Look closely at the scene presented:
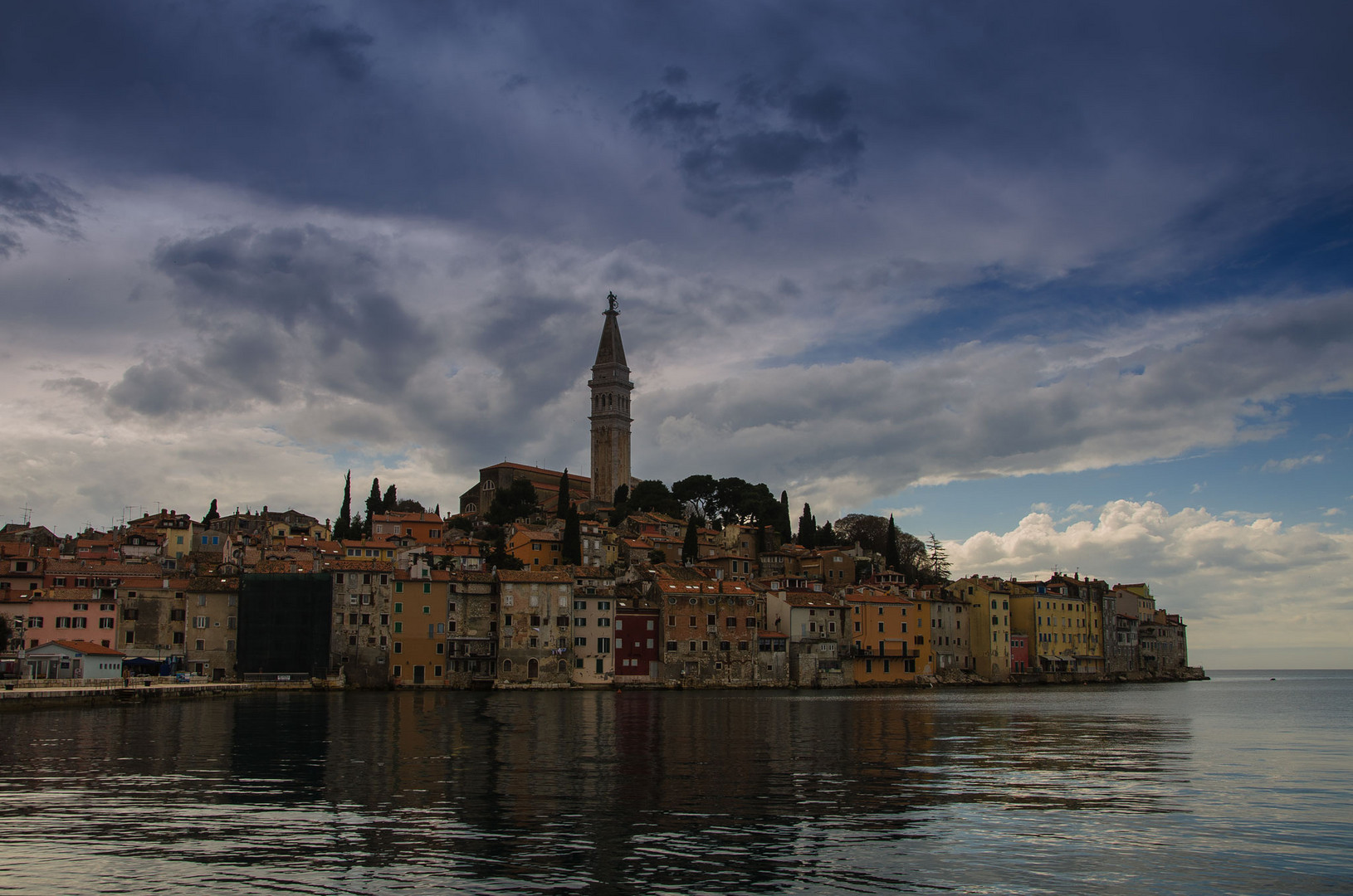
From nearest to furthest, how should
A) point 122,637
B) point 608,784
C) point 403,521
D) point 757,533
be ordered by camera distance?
point 608,784, point 122,637, point 403,521, point 757,533

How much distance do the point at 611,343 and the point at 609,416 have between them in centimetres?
1109

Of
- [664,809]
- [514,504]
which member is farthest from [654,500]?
[664,809]

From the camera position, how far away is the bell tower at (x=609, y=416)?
162875 millimetres

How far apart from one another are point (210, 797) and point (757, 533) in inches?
4117

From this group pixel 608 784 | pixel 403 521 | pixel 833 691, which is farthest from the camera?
pixel 403 521

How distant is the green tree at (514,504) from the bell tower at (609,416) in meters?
25.7

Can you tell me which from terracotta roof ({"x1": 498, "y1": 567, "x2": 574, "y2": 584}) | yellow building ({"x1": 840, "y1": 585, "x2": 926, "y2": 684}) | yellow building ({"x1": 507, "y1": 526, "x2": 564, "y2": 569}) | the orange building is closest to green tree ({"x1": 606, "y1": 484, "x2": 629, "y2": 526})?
yellow building ({"x1": 507, "y1": 526, "x2": 564, "y2": 569})

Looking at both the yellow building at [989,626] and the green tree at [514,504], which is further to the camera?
the green tree at [514,504]

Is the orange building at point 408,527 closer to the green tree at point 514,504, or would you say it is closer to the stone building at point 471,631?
the green tree at point 514,504

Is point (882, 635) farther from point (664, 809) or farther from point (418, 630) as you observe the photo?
point (664, 809)

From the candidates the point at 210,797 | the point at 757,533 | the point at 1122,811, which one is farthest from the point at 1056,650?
the point at 210,797

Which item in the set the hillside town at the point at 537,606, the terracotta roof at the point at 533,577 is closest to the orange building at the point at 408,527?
the hillside town at the point at 537,606

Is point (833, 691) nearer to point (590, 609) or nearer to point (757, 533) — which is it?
point (590, 609)

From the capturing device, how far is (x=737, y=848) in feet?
63.7
